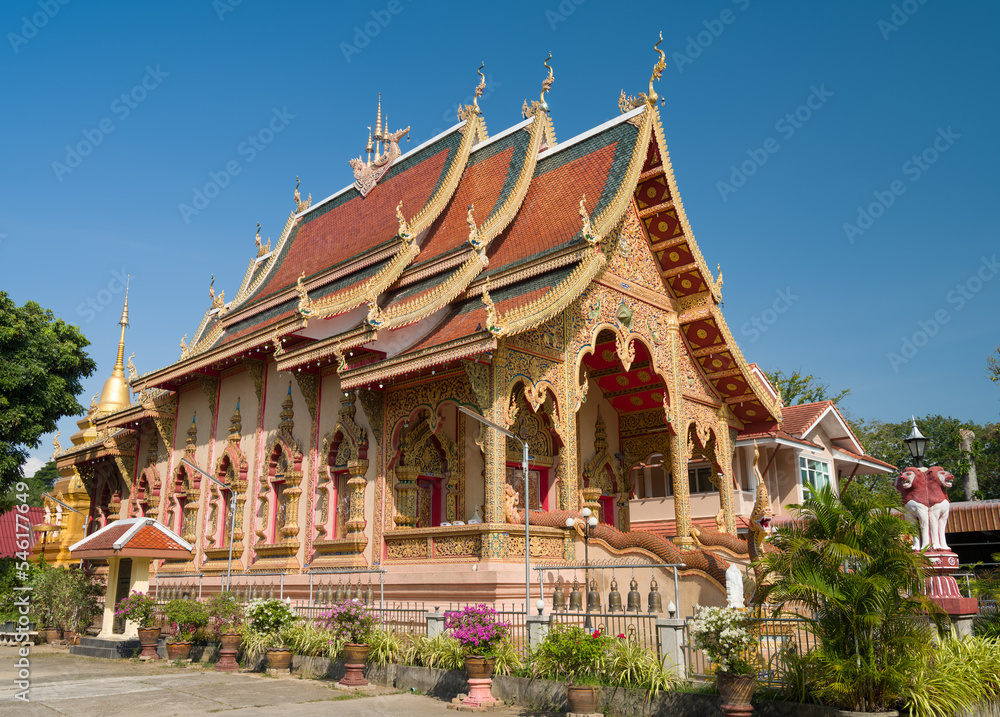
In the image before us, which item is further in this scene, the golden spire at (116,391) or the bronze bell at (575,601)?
the golden spire at (116,391)

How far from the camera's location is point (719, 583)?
40.5 feet

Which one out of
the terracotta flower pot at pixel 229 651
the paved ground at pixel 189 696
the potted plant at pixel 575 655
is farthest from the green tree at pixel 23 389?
the potted plant at pixel 575 655

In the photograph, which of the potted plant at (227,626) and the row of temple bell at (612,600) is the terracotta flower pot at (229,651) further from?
the row of temple bell at (612,600)

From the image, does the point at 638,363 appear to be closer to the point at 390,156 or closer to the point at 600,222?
the point at 600,222

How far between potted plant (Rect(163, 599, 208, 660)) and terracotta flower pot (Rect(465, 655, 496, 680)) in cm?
Answer: 605

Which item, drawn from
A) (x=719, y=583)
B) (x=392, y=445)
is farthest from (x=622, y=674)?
(x=392, y=445)

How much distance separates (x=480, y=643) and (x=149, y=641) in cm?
759

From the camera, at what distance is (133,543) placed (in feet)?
47.4

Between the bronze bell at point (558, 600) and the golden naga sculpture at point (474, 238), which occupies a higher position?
the golden naga sculpture at point (474, 238)

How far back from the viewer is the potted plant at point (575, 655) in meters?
8.31

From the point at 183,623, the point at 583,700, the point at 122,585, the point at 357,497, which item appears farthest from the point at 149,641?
the point at 583,700

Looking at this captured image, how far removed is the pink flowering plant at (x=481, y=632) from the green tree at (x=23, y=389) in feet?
46.1

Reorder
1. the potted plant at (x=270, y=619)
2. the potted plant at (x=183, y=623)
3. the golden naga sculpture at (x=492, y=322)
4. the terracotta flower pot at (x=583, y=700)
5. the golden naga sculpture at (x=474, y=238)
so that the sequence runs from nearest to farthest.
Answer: the terracotta flower pot at (x=583, y=700), the golden naga sculpture at (x=492, y=322), the potted plant at (x=270, y=619), the potted plant at (x=183, y=623), the golden naga sculpture at (x=474, y=238)
